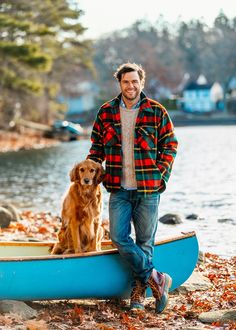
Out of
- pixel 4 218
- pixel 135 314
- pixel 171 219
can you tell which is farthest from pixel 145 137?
pixel 171 219

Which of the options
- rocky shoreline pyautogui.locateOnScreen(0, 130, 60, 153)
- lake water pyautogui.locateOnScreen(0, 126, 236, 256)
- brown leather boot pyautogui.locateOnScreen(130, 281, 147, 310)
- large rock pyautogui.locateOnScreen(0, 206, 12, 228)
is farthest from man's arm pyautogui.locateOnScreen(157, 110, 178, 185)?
rocky shoreline pyautogui.locateOnScreen(0, 130, 60, 153)

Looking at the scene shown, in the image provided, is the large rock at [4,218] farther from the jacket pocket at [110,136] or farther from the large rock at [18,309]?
the jacket pocket at [110,136]

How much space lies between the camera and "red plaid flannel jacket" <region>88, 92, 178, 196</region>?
6773 millimetres

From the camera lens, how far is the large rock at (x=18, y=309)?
23.0 feet

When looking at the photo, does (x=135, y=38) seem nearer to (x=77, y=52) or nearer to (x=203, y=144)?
(x=77, y=52)

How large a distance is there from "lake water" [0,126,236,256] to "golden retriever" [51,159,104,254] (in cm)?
470

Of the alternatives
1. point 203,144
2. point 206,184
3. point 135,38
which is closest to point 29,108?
point 203,144

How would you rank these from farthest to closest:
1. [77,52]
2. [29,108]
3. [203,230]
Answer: [77,52] < [29,108] < [203,230]

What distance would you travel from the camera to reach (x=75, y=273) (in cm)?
725

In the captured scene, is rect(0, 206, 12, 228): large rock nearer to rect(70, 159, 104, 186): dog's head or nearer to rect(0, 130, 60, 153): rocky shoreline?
rect(70, 159, 104, 186): dog's head

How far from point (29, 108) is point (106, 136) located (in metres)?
50.7

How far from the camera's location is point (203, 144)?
49375mm

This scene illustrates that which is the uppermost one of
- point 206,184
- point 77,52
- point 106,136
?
point 77,52

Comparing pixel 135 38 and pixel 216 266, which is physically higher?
pixel 135 38
